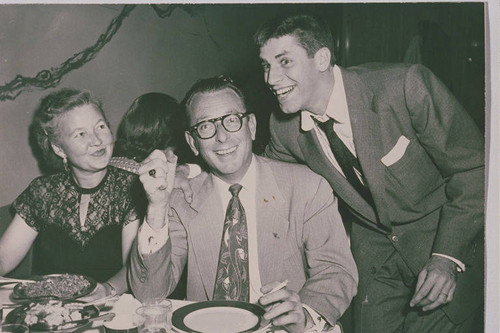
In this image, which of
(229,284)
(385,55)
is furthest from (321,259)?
(385,55)

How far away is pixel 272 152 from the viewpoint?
195 cm

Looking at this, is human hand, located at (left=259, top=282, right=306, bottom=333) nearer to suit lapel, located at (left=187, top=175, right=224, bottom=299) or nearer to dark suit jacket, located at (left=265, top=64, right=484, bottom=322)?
suit lapel, located at (left=187, top=175, right=224, bottom=299)

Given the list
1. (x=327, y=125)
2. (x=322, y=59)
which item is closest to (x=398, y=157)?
(x=327, y=125)

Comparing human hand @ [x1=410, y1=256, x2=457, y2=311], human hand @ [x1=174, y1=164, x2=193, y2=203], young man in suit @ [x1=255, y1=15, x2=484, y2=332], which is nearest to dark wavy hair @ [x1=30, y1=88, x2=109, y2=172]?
human hand @ [x1=174, y1=164, x2=193, y2=203]

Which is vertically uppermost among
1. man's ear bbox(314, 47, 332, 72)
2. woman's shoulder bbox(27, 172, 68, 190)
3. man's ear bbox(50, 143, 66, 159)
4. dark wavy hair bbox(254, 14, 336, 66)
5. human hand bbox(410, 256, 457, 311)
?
dark wavy hair bbox(254, 14, 336, 66)

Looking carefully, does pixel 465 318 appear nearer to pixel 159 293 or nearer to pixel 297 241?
pixel 297 241

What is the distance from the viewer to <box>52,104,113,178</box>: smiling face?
6.42 ft

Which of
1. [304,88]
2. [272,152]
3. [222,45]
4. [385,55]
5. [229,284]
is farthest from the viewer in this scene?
[385,55]

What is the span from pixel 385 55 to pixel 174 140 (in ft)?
4.00

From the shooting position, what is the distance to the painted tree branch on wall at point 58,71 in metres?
1.83

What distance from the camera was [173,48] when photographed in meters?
2.18

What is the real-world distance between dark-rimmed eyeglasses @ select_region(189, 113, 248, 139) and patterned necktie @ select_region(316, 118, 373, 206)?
35 cm

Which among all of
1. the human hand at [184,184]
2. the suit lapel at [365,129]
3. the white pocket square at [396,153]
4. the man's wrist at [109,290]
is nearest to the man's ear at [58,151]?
the human hand at [184,184]

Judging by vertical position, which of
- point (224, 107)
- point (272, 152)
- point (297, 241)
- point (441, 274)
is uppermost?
point (224, 107)
